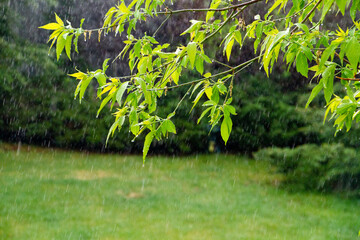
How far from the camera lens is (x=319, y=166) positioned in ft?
19.9

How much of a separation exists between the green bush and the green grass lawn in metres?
0.26

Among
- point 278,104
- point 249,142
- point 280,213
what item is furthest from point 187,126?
point 280,213

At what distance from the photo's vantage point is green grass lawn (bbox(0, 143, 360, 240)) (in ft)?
15.8

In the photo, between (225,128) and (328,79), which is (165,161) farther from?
(328,79)

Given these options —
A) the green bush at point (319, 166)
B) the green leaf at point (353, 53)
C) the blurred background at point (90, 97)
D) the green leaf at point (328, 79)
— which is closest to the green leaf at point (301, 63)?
the green leaf at point (328, 79)

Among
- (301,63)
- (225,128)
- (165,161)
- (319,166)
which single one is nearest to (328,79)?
(301,63)

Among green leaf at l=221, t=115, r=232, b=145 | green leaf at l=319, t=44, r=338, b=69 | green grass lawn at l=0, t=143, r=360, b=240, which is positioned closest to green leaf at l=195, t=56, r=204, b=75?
green leaf at l=221, t=115, r=232, b=145

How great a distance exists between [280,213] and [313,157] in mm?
1078

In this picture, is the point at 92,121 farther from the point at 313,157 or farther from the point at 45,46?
the point at 313,157

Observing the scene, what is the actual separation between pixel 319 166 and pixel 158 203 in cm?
260

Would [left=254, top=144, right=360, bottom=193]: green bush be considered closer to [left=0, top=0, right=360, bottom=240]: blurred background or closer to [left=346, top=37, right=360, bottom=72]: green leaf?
[left=0, top=0, right=360, bottom=240]: blurred background

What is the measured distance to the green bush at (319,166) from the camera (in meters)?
5.77

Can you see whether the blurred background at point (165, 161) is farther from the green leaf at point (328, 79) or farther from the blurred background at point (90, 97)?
the green leaf at point (328, 79)

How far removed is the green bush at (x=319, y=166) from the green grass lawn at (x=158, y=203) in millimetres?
261
